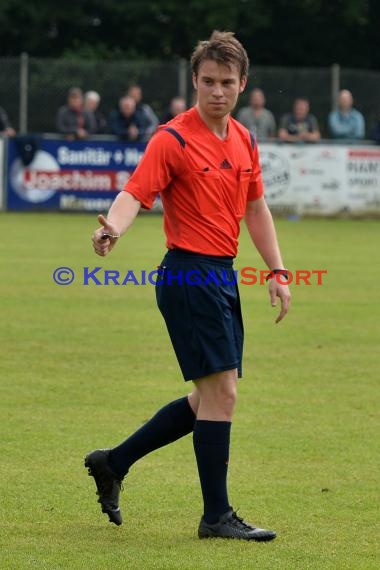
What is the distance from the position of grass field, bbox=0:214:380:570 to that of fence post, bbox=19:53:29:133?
12523mm

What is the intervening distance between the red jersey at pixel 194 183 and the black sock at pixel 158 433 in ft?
2.40

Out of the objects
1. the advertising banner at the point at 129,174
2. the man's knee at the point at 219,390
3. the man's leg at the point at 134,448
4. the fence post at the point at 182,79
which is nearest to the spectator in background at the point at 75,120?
the advertising banner at the point at 129,174

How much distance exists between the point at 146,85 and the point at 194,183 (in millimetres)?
23146

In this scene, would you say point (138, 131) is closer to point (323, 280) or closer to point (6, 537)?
point (323, 280)

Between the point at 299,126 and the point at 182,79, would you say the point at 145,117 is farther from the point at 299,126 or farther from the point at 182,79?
the point at 299,126

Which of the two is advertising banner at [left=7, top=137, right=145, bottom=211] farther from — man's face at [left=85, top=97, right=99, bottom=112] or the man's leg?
the man's leg

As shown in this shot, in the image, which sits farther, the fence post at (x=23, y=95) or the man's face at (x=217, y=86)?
the fence post at (x=23, y=95)

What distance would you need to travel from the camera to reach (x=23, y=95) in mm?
27391

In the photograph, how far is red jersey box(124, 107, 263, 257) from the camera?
5621 mm

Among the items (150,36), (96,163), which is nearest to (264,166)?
(96,163)

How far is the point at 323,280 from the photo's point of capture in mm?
15664

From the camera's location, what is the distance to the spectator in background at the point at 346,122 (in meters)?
25.9

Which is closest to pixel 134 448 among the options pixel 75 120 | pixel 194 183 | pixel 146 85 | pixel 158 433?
pixel 158 433

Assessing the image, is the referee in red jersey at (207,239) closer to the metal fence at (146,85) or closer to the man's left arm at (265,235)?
the man's left arm at (265,235)
